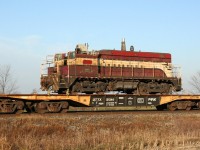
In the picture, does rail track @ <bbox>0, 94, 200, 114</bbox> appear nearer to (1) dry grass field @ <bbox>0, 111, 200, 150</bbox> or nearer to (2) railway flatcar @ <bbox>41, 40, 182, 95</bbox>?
(2) railway flatcar @ <bbox>41, 40, 182, 95</bbox>

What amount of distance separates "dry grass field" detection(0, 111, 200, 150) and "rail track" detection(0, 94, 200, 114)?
2.96m

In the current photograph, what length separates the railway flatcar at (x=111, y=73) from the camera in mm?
22750

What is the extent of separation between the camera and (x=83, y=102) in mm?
21906

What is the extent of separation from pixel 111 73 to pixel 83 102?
363cm

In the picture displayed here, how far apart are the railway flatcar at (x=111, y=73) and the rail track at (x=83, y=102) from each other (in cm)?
84

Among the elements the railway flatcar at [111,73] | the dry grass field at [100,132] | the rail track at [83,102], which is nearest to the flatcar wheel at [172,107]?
the rail track at [83,102]

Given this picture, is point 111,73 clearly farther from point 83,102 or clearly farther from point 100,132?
point 100,132

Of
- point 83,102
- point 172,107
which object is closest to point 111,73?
point 83,102

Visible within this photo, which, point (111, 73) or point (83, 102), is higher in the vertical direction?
point (111, 73)

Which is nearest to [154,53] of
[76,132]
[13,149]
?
[76,132]

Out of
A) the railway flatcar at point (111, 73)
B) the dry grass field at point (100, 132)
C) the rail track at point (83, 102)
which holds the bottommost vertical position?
the dry grass field at point (100, 132)

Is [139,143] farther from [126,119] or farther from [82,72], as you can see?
[82,72]

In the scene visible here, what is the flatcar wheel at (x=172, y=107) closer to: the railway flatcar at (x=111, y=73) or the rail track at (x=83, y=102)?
the rail track at (x=83, y=102)

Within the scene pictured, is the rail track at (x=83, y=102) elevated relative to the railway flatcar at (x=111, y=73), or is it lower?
lower
